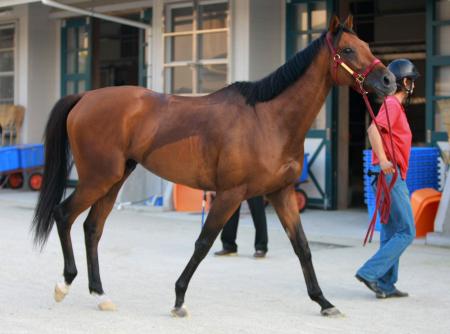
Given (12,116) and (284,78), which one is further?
(12,116)

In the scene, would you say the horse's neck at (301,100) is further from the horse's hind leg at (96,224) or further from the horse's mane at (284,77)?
the horse's hind leg at (96,224)

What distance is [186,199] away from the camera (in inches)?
517

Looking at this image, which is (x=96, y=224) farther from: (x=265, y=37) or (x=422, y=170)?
(x=265, y=37)

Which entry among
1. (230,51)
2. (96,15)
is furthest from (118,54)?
(230,51)

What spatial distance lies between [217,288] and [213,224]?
1273 mm

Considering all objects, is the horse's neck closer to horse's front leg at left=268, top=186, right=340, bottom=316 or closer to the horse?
horse's front leg at left=268, top=186, right=340, bottom=316

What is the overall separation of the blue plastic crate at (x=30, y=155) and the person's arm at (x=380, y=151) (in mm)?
11222

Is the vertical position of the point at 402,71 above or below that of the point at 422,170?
above

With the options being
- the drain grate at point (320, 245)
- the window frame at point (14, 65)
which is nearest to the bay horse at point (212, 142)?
the drain grate at point (320, 245)

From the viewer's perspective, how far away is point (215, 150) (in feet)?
20.1

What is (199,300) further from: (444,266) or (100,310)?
(444,266)

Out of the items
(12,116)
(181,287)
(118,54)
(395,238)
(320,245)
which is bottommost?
(320,245)

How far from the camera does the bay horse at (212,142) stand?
6059mm

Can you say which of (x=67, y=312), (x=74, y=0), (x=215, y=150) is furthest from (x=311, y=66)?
(x=74, y=0)
